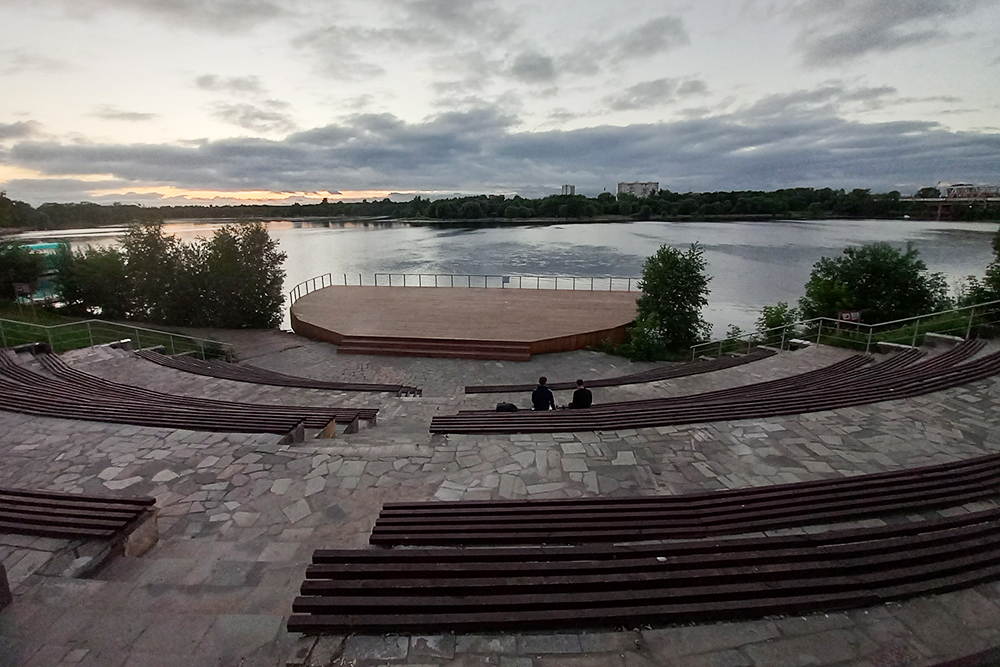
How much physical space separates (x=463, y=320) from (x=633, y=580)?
14.5 metres

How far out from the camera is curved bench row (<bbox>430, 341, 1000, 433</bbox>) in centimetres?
598

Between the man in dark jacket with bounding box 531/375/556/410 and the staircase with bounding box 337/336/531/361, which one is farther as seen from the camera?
the staircase with bounding box 337/336/531/361

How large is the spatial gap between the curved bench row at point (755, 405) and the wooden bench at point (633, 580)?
270 centimetres

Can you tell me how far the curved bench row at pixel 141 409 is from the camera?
612 centimetres

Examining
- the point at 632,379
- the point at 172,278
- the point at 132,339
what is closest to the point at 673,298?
the point at 632,379

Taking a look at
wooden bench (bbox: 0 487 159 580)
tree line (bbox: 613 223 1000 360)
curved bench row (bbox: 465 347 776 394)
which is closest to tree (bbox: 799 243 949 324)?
tree line (bbox: 613 223 1000 360)

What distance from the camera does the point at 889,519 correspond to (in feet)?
12.3

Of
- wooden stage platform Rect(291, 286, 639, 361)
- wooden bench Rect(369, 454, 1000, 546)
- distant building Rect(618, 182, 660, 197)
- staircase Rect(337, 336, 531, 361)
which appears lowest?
staircase Rect(337, 336, 531, 361)

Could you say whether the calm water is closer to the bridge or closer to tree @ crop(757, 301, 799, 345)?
tree @ crop(757, 301, 799, 345)

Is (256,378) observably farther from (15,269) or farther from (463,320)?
(15,269)

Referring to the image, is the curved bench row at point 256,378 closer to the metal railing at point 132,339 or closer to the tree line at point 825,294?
the metal railing at point 132,339

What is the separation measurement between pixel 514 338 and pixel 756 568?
39.9 feet

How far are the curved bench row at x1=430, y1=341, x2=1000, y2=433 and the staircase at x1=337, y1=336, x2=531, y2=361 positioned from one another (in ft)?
23.7

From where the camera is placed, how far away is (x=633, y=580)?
2.87 m
